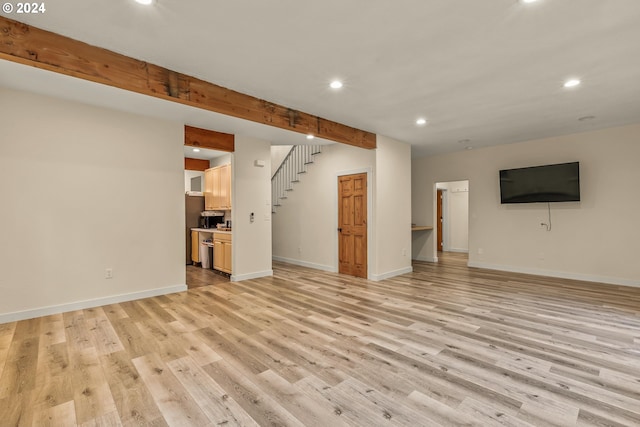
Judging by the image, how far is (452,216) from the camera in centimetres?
966

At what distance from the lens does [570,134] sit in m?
5.60

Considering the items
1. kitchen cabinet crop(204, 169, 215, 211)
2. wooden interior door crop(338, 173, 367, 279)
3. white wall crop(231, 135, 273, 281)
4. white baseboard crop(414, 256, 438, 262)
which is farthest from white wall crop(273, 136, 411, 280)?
kitchen cabinet crop(204, 169, 215, 211)

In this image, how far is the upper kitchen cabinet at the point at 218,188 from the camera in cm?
627

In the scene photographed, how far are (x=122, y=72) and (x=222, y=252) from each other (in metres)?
3.90

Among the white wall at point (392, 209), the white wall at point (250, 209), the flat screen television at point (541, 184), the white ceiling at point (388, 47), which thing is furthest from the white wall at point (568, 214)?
the white wall at point (250, 209)

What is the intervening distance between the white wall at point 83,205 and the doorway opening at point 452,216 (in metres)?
7.83

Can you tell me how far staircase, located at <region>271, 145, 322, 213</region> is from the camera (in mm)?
6918

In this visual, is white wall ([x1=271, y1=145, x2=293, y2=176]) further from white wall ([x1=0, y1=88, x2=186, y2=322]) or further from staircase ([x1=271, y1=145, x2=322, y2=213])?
white wall ([x1=0, y1=88, x2=186, y2=322])

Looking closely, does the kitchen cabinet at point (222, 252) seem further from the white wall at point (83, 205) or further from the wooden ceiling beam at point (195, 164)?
the wooden ceiling beam at point (195, 164)

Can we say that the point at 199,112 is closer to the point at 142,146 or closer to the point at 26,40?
the point at 142,146

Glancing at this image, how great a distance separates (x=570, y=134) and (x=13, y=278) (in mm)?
8824

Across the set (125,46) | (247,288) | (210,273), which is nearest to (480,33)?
(125,46)

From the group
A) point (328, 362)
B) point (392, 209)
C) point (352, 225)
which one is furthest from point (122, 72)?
point (392, 209)

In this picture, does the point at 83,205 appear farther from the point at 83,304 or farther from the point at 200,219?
the point at 200,219
